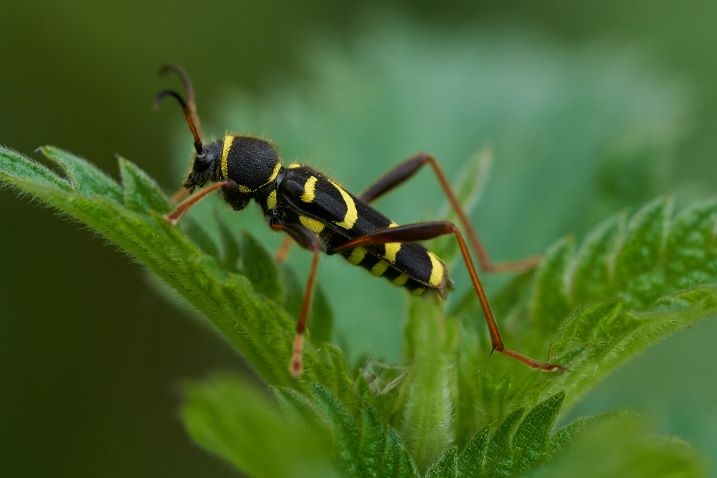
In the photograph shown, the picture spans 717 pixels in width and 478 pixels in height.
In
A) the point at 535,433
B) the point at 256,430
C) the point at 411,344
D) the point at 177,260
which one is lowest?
the point at 535,433

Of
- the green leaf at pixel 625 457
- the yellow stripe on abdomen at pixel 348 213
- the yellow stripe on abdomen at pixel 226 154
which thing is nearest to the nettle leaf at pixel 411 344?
the green leaf at pixel 625 457

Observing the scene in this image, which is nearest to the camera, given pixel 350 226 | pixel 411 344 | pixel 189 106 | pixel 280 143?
pixel 411 344

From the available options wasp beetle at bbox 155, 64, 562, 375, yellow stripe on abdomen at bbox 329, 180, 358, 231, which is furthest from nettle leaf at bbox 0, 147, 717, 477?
yellow stripe on abdomen at bbox 329, 180, 358, 231

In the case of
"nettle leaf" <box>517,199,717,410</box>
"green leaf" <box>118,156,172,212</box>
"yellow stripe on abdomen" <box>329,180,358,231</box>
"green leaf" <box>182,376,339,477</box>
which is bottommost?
"nettle leaf" <box>517,199,717,410</box>

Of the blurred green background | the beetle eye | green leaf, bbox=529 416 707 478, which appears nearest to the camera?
green leaf, bbox=529 416 707 478

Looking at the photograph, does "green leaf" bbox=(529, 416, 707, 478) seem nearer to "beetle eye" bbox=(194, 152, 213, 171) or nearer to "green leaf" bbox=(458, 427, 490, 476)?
"green leaf" bbox=(458, 427, 490, 476)

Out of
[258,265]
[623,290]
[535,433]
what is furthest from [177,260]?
[623,290]

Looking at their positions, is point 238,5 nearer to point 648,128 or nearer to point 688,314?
point 648,128

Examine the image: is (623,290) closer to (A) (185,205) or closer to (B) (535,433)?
(B) (535,433)
